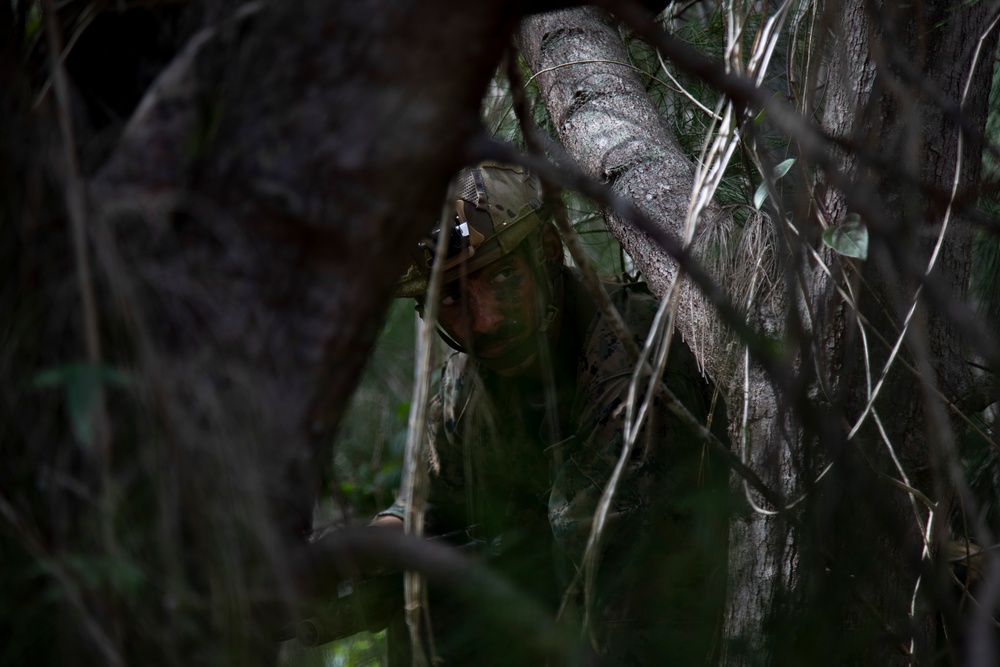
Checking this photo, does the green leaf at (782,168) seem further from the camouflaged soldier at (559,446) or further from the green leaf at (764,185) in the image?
the camouflaged soldier at (559,446)

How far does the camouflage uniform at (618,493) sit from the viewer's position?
1.63 m

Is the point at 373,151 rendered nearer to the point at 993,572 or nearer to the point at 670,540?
the point at 993,572

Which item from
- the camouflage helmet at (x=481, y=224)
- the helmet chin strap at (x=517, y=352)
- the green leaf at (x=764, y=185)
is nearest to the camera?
the green leaf at (x=764, y=185)

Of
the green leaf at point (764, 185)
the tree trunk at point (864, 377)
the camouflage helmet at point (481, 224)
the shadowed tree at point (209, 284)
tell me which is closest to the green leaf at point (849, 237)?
the tree trunk at point (864, 377)

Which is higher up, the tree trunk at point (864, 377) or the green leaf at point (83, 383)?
the green leaf at point (83, 383)

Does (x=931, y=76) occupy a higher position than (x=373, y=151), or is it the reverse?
(x=373, y=151)

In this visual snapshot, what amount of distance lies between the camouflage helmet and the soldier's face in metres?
0.05

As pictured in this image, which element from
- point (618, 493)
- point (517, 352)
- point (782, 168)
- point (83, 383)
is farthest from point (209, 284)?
point (517, 352)

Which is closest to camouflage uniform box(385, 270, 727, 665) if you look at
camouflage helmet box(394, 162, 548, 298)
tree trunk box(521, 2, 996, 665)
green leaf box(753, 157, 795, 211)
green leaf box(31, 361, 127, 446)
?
tree trunk box(521, 2, 996, 665)

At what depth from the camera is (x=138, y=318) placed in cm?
59

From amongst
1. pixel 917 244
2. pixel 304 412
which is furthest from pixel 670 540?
pixel 304 412

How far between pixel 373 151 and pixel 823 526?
2.30ft

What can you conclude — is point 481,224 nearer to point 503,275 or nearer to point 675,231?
point 503,275

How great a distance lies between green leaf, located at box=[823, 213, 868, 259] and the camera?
115cm
